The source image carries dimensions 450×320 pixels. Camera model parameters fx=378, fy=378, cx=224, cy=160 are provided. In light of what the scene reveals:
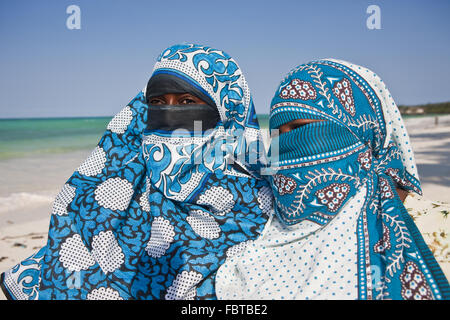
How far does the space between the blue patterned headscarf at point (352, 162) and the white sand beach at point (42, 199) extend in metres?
0.76

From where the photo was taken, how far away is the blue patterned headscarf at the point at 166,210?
1.86m

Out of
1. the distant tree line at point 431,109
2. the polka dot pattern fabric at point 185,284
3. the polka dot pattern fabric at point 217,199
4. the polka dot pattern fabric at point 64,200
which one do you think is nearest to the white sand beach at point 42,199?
the polka dot pattern fabric at point 217,199

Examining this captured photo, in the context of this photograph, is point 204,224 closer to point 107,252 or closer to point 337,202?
point 107,252

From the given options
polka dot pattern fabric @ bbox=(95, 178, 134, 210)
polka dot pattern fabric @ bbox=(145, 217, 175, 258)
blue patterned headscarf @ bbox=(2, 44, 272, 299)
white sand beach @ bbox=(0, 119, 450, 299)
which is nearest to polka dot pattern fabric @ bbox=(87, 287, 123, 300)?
blue patterned headscarf @ bbox=(2, 44, 272, 299)

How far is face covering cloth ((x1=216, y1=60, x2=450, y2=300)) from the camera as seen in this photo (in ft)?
5.02

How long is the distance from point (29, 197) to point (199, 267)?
5.02 metres

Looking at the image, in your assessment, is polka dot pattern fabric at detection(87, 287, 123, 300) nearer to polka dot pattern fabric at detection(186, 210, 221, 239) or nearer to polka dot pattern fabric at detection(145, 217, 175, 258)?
polka dot pattern fabric at detection(145, 217, 175, 258)

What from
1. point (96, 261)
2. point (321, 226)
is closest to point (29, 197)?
point (96, 261)

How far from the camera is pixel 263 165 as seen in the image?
2.07m

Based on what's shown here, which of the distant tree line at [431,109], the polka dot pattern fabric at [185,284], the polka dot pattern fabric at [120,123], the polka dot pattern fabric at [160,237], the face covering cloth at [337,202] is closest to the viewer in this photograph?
the face covering cloth at [337,202]

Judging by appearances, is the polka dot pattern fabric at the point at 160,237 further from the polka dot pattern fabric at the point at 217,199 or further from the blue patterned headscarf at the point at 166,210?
the polka dot pattern fabric at the point at 217,199

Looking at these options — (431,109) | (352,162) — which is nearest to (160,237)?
(352,162)

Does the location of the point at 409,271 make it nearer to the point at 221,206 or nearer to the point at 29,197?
the point at 221,206

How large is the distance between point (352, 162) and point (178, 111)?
90cm
